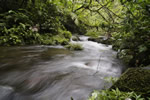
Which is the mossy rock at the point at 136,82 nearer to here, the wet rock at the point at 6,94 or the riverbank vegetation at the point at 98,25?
the riverbank vegetation at the point at 98,25

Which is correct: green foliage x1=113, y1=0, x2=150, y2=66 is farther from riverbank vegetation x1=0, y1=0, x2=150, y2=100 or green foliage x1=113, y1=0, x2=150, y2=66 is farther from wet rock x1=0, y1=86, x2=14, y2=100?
wet rock x1=0, y1=86, x2=14, y2=100

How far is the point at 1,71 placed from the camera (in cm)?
263

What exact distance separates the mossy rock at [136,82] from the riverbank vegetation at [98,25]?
1.53 meters

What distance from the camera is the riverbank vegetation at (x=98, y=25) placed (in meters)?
3.09

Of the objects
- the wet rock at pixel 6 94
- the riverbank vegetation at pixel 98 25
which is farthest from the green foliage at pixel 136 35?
the wet rock at pixel 6 94

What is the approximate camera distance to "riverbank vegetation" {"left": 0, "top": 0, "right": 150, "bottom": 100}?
3095 mm

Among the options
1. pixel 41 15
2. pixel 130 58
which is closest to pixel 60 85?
pixel 130 58

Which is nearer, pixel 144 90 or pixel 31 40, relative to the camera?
pixel 144 90

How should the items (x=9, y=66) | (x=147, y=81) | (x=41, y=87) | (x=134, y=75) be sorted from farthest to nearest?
(x=9, y=66)
(x=41, y=87)
(x=134, y=75)
(x=147, y=81)

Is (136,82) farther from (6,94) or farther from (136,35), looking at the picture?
(136,35)

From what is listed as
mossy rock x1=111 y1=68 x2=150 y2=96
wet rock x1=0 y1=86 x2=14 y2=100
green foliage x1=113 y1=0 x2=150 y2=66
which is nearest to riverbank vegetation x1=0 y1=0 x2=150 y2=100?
green foliage x1=113 y1=0 x2=150 y2=66

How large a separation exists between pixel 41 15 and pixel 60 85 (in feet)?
26.0

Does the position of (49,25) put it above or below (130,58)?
above

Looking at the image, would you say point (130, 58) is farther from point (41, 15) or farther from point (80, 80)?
point (41, 15)
